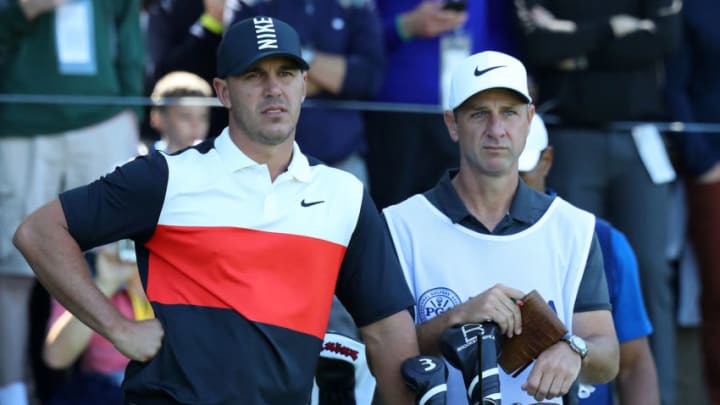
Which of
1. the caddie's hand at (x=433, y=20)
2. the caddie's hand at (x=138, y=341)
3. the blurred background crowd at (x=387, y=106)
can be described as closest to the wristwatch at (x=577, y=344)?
the caddie's hand at (x=138, y=341)

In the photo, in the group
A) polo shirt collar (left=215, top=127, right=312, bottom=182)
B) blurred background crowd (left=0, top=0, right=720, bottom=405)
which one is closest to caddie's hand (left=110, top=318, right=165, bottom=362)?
polo shirt collar (left=215, top=127, right=312, bottom=182)

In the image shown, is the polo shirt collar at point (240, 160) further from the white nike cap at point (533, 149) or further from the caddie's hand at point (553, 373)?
the white nike cap at point (533, 149)

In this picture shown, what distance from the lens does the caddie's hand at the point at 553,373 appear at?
4578mm

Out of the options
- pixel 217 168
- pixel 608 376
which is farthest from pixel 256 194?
pixel 608 376

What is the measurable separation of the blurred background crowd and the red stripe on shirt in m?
2.26

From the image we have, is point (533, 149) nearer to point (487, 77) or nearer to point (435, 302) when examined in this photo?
point (487, 77)

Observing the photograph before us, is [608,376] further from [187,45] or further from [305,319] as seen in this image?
[187,45]

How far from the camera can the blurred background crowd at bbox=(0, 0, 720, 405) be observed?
7.03 m

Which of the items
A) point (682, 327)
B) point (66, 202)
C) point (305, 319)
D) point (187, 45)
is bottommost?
point (682, 327)

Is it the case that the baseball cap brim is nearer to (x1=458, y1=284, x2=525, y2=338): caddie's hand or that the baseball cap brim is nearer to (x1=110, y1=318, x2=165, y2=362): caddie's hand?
(x1=110, y1=318, x2=165, y2=362): caddie's hand

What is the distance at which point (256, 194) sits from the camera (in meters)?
4.50

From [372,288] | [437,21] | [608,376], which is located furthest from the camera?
[437,21]

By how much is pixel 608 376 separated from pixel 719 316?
3290 millimetres

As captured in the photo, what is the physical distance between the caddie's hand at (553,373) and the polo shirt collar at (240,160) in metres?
1.00
